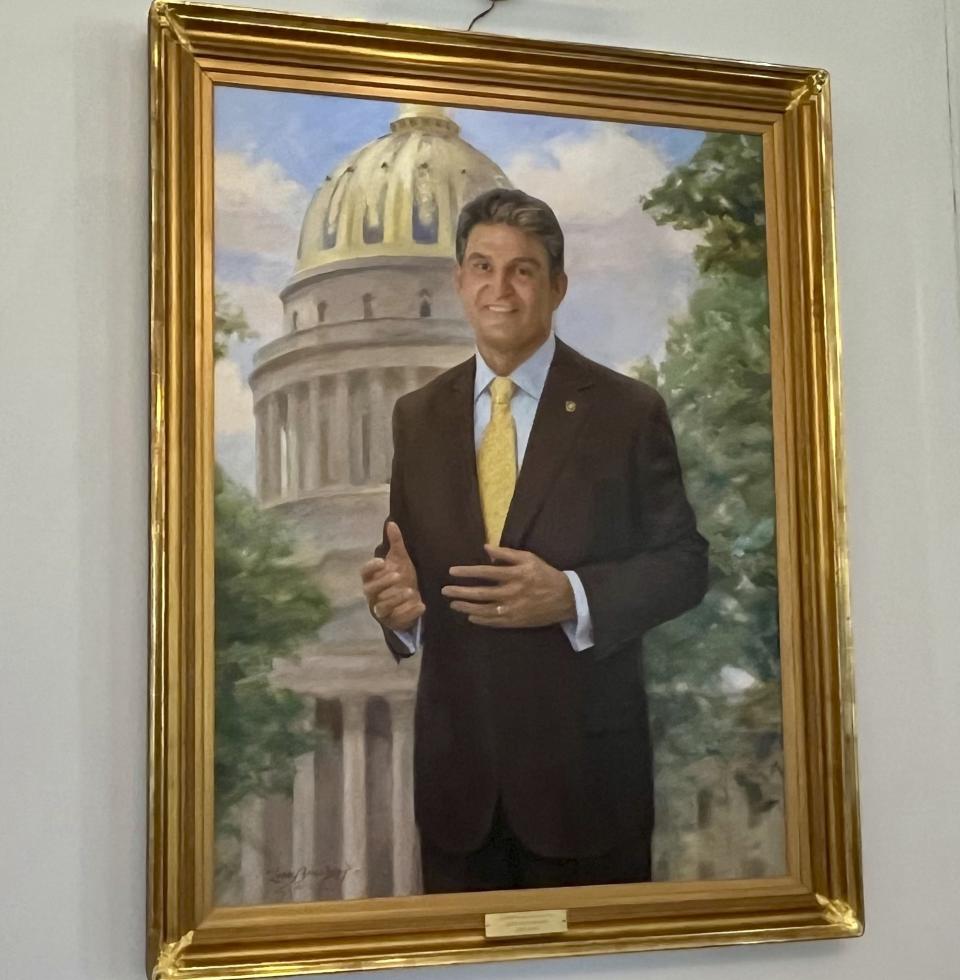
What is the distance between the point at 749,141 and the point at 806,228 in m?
0.15

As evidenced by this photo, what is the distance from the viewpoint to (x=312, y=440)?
5.06 feet

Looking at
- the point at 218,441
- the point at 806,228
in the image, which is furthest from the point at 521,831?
the point at 806,228

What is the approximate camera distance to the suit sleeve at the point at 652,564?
1.60 m

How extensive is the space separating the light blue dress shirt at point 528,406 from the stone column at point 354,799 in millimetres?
293

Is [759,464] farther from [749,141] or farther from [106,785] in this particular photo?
[106,785]

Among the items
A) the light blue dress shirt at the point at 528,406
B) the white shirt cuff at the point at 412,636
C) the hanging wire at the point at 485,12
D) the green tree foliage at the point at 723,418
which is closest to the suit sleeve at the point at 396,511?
the white shirt cuff at the point at 412,636

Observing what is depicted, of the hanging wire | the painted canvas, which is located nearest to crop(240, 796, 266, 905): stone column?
the painted canvas

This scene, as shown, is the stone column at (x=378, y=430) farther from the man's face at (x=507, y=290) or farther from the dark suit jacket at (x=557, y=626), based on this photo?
the man's face at (x=507, y=290)

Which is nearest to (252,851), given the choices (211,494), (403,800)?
(403,800)

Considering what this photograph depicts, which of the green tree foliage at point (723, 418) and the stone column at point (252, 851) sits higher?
the green tree foliage at point (723, 418)

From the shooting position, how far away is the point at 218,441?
1.51m

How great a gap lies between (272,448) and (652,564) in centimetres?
53

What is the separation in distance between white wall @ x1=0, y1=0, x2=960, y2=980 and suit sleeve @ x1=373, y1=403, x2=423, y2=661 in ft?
0.98

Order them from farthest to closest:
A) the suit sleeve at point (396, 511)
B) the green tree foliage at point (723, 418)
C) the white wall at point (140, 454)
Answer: the green tree foliage at point (723, 418)
the suit sleeve at point (396, 511)
the white wall at point (140, 454)
